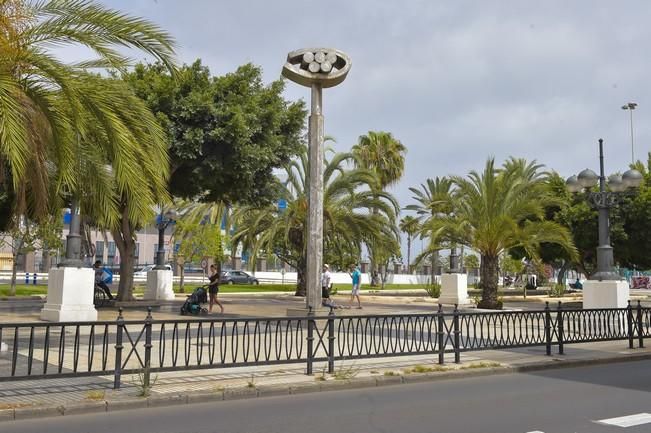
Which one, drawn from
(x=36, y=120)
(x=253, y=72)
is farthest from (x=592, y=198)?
(x=36, y=120)

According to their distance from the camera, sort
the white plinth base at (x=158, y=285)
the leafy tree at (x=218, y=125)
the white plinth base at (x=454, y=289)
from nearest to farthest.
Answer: the leafy tree at (x=218, y=125)
the white plinth base at (x=158, y=285)
the white plinth base at (x=454, y=289)

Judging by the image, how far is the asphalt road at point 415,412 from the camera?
680 cm

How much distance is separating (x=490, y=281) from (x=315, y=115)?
11.7 meters

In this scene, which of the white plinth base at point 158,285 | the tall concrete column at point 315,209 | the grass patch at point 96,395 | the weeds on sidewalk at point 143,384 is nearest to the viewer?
the grass patch at point 96,395

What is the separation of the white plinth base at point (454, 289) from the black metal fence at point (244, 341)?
14.2 m

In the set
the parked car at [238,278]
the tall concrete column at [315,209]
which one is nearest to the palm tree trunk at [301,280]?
the tall concrete column at [315,209]

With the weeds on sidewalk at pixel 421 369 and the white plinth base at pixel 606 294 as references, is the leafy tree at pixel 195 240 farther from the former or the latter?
the weeds on sidewalk at pixel 421 369

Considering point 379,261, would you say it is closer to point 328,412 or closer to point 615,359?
point 615,359

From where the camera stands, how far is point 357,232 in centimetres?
3070

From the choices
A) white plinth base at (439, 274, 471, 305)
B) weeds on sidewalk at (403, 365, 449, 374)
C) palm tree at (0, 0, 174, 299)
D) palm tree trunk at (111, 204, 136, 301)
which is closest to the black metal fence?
weeds on sidewalk at (403, 365, 449, 374)

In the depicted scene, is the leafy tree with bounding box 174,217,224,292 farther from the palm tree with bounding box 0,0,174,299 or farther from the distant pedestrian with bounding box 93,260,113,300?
the palm tree with bounding box 0,0,174,299

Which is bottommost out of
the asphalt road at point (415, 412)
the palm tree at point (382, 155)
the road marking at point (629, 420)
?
the asphalt road at point (415, 412)

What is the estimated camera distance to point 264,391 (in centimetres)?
876

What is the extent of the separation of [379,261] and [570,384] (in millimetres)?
21035
